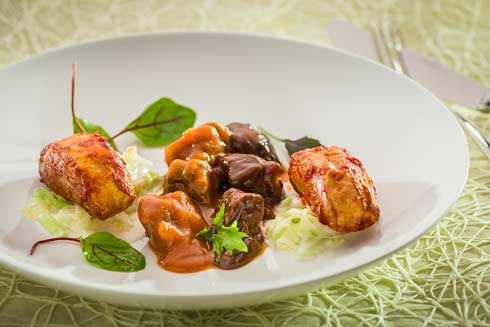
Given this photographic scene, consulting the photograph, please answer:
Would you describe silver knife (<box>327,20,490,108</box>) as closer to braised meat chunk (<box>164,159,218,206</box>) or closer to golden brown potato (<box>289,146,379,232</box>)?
golden brown potato (<box>289,146,379,232</box>)

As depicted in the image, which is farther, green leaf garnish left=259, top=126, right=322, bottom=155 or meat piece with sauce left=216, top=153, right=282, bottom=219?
green leaf garnish left=259, top=126, right=322, bottom=155

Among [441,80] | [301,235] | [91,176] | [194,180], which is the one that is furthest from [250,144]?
[441,80]

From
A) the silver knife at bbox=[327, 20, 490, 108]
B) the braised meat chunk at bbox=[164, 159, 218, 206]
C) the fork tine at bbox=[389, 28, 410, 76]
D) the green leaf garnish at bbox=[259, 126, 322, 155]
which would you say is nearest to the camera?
the braised meat chunk at bbox=[164, 159, 218, 206]

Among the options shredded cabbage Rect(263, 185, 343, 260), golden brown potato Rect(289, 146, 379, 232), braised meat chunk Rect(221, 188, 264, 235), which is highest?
golden brown potato Rect(289, 146, 379, 232)

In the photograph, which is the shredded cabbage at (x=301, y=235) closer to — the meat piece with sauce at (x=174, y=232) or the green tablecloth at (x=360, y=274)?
the green tablecloth at (x=360, y=274)

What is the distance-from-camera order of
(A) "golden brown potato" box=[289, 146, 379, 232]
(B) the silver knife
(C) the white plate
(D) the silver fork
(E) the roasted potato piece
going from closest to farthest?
(C) the white plate < (A) "golden brown potato" box=[289, 146, 379, 232] < (E) the roasted potato piece < (D) the silver fork < (B) the silver knife

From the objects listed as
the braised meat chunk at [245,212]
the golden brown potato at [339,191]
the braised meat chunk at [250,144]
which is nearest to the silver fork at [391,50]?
the braised meat chunk at [250,144]

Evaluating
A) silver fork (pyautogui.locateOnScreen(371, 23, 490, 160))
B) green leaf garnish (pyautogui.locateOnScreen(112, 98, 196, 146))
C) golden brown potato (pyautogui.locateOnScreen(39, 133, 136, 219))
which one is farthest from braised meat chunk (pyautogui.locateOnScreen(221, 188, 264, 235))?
silver fork (pyautogui.locateOnScreen(371, 23, 490, 160))

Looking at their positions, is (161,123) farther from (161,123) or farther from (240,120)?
(240,120)
